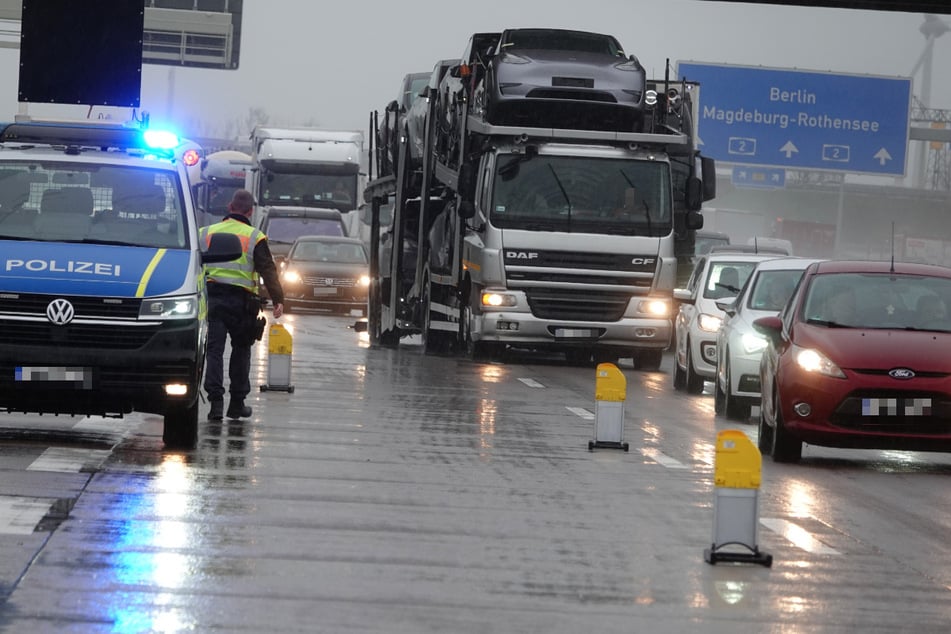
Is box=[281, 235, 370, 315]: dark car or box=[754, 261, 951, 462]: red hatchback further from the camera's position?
box=[281, 235, 370, 315]: dark car

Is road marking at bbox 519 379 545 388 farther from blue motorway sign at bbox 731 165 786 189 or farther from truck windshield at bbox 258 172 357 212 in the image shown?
blue motorway sign at bbox 731 165 786 189

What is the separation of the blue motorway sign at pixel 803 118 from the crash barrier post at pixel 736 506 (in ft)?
163

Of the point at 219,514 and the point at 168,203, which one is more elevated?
the point at 168,203

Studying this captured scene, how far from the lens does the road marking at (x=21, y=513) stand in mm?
9094

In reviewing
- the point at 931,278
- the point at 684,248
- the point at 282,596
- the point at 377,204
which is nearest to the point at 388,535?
the point at 282,596

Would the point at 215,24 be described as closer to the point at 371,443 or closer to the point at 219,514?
the point at 371,443

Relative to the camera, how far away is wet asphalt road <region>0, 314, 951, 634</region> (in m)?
7.62

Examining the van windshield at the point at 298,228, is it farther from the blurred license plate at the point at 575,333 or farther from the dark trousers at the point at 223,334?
the dark trousers at the point at 223,334

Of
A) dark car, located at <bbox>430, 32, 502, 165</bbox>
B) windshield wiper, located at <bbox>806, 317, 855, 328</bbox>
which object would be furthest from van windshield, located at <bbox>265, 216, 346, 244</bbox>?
windshield wiper, located at <bbox>806, 317, 855, 328</bbox>

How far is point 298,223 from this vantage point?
48.0 metres

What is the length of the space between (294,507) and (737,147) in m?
50.3

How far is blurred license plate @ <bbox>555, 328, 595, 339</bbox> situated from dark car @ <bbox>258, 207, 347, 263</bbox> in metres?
22.6

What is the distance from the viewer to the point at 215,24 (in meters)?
60.4

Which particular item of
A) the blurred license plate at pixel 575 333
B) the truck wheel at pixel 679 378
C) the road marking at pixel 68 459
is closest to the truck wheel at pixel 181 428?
the road marking at pixel 68 459
